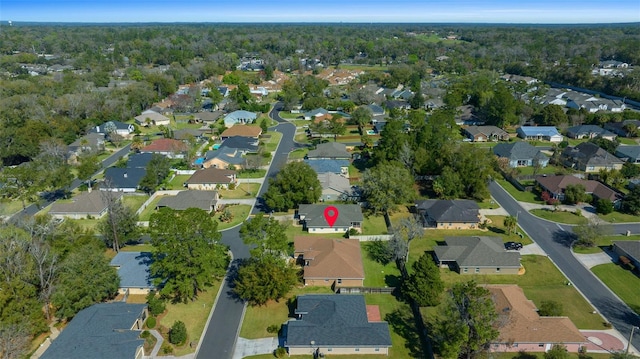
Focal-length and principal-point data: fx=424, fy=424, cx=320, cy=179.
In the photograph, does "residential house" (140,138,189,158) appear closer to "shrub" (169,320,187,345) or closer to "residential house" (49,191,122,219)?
"residential house" (49,191,122,219)

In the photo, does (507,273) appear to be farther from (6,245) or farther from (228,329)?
(6,245)

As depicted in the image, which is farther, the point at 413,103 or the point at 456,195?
the point at 413,103

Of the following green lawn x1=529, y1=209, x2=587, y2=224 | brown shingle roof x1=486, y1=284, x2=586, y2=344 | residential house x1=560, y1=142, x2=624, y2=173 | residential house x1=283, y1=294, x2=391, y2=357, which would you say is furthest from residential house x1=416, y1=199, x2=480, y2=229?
residential house x1=560, y1=142, x2=624, y2=173

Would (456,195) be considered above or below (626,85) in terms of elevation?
below

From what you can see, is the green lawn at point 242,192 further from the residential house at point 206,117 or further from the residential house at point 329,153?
the residential house at point 206,117

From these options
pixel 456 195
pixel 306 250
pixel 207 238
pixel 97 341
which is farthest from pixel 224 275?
pixel 456 195

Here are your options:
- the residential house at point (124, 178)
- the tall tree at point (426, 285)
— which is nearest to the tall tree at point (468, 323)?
the tall tree at point (426, 285)
